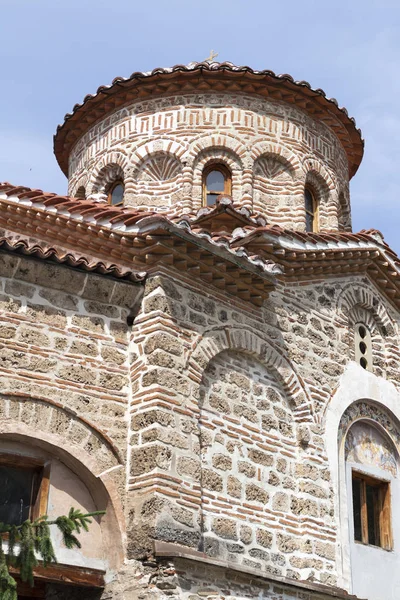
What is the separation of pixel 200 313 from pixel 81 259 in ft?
4.53

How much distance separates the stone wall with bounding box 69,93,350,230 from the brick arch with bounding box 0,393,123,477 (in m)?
5.19

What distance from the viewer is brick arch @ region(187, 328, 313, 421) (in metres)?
8.98

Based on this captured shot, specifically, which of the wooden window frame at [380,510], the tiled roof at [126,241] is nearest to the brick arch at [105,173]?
the tiled roof at [126,241]

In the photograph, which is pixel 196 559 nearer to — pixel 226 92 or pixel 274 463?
pixel 274 463

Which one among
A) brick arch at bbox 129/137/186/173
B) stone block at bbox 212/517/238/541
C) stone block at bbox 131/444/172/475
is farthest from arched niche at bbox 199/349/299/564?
brick arch at bbox 129/137/186/173

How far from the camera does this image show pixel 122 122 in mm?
13789

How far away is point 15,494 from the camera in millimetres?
7922

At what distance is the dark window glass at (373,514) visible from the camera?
10469 mm

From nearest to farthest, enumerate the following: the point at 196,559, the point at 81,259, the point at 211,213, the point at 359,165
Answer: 1. the point at 196,559
2. the point at 81,259
3. the point at 211,213
4. the point at 359,165

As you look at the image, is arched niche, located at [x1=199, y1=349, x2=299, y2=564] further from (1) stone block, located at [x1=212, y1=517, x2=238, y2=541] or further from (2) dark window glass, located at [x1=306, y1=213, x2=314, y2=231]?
(2) dark window glass, located at [x1=306, y1=213, x2=314, y2=231]

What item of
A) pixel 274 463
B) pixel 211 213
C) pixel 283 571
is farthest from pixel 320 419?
pixel 211 213

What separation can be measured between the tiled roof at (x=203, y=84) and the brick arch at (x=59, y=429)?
22.4 ft

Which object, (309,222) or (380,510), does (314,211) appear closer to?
(309,222)

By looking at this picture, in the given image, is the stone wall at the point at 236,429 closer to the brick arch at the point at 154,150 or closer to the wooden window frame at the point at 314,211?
the wooden window frame at the point at 314,211
